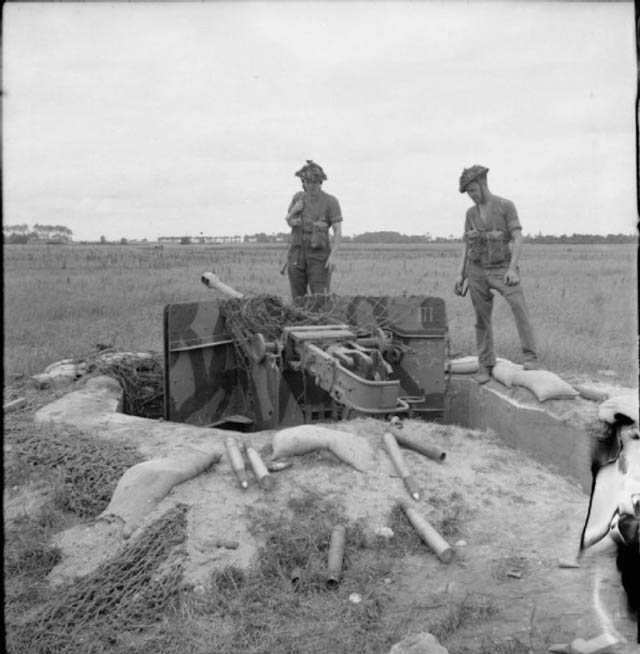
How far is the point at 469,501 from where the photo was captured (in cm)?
468

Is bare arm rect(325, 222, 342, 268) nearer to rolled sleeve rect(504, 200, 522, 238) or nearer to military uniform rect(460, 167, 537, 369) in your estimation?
military uniform rect(460, 167, 537, 369)

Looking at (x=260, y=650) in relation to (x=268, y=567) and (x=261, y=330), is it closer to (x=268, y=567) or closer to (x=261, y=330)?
(x=268, y=567)

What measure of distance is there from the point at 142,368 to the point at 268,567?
14.2 feet

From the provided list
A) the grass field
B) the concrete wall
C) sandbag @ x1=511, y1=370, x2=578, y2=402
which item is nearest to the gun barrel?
the grass field

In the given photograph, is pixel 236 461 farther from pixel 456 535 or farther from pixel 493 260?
pixel 493 260

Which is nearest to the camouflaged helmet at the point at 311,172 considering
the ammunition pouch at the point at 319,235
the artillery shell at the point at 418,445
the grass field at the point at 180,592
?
the ammunition pouch at the point at 319,235

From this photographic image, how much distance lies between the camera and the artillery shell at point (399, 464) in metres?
4.64

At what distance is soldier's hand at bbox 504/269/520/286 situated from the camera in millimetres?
6773

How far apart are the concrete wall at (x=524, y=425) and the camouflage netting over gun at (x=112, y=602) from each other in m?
3.27

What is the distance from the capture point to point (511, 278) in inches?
267

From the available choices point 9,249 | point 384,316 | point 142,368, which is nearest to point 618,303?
point 384,316

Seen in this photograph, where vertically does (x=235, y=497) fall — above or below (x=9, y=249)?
below

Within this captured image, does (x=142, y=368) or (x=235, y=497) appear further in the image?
(x=142, y=368)

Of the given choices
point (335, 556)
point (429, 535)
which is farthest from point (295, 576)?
point (429, 535)
